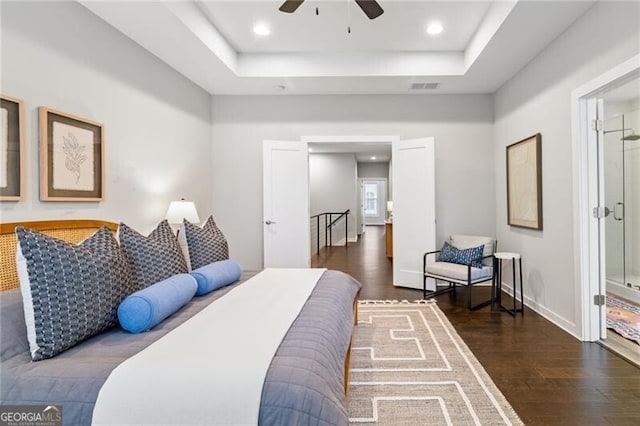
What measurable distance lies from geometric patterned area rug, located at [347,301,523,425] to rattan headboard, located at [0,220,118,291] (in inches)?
81.2

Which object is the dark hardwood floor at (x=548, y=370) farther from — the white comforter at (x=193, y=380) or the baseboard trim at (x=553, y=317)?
the white comforter at (x=193, y=380)

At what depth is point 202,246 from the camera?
2807 millimetres

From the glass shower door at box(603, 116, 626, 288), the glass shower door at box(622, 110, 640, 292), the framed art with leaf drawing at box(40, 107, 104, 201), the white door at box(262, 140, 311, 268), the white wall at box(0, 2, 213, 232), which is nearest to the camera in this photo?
the white wall at box(0, 2, 213, 232)

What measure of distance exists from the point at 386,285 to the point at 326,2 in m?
3.56

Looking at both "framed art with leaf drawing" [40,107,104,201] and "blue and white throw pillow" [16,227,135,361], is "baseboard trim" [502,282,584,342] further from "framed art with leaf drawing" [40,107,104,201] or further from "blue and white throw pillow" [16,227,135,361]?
"framed art with leaf drawing" [40,107,104,201]

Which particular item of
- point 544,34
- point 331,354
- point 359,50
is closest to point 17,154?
point 331,354

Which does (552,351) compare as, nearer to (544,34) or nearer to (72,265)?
(544,34)

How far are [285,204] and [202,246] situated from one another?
6.83ft

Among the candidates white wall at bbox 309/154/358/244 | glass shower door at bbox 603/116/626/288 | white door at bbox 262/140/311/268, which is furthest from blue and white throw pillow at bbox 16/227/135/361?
white wall at bbox 309/154/358/244

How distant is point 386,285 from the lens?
4891 mm

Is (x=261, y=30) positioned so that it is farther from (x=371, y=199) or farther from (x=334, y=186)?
(x=371, y=199)

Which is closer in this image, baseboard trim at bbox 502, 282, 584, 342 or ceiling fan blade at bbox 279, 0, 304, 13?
ceiling fan blade at bbox 279, 0, 304, 13

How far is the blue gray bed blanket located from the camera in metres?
1.18

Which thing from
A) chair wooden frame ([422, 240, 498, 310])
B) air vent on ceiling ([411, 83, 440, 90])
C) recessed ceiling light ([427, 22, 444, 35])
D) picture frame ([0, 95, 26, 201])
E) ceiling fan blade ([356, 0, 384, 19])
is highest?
recessed ceiling light ([427, 22, 444, 35])
